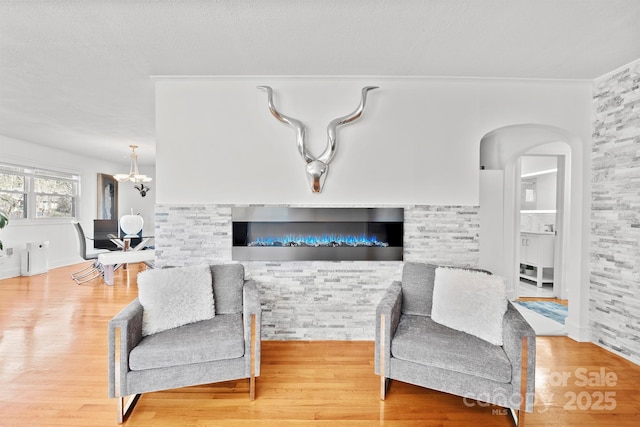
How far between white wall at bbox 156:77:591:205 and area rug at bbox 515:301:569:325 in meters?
1.82

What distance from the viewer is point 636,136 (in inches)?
103

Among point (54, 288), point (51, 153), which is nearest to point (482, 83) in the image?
point (54, 288)

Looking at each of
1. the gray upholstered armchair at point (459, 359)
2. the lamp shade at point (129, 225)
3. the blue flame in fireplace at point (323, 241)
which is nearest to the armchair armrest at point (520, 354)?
the gray upholstered armchair at point (459, 359)

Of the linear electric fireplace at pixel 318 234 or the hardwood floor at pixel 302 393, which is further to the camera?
the linear electric fireplace at pixel 318 234

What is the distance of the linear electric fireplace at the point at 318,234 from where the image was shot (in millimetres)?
3006

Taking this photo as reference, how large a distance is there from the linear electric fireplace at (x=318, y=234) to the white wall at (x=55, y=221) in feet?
17.1

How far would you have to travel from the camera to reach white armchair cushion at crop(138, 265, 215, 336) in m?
2.14

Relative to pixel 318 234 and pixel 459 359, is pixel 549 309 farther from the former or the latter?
pixel 318 234

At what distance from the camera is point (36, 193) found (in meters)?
6.18

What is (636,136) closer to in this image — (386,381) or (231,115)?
(386,381)

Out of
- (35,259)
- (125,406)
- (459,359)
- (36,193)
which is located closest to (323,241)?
(459,359)

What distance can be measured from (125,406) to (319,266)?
1753 mm

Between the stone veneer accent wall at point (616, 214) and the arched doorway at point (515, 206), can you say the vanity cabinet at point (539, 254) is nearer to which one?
the arched doorway at point (515, 206)

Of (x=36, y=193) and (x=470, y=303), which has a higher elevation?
(x=36, y=193)
